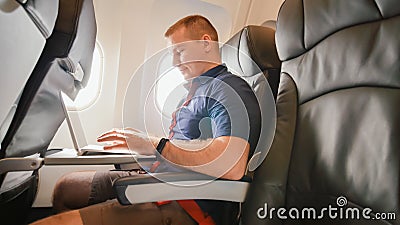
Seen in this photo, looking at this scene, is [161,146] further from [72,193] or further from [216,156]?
[72,193]

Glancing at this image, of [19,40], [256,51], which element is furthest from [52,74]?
[256,51]

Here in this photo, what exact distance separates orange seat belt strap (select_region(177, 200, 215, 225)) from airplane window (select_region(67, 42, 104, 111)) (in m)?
1.49

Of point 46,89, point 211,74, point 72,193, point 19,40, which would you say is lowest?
point 72,193

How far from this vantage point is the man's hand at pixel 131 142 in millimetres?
1056

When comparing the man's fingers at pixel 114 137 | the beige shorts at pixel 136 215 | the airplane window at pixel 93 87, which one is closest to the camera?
the beige shorts at pixel 136 215

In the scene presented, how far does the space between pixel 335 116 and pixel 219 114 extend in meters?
0.38

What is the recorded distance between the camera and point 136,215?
39.1 inches

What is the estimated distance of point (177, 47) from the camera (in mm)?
1431

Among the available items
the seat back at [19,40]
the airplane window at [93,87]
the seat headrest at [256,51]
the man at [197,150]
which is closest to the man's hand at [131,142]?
the man at [197,150]

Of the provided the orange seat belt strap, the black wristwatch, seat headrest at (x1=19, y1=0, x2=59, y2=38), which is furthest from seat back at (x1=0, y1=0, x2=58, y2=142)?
the orange seat belt strap

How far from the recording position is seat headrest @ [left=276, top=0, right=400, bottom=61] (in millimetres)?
798

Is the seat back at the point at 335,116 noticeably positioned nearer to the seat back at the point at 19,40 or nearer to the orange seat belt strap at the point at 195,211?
the orange seat belt strap at the point at 195,211

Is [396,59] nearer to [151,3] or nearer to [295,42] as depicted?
[295,42]

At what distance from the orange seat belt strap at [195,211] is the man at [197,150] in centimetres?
1
